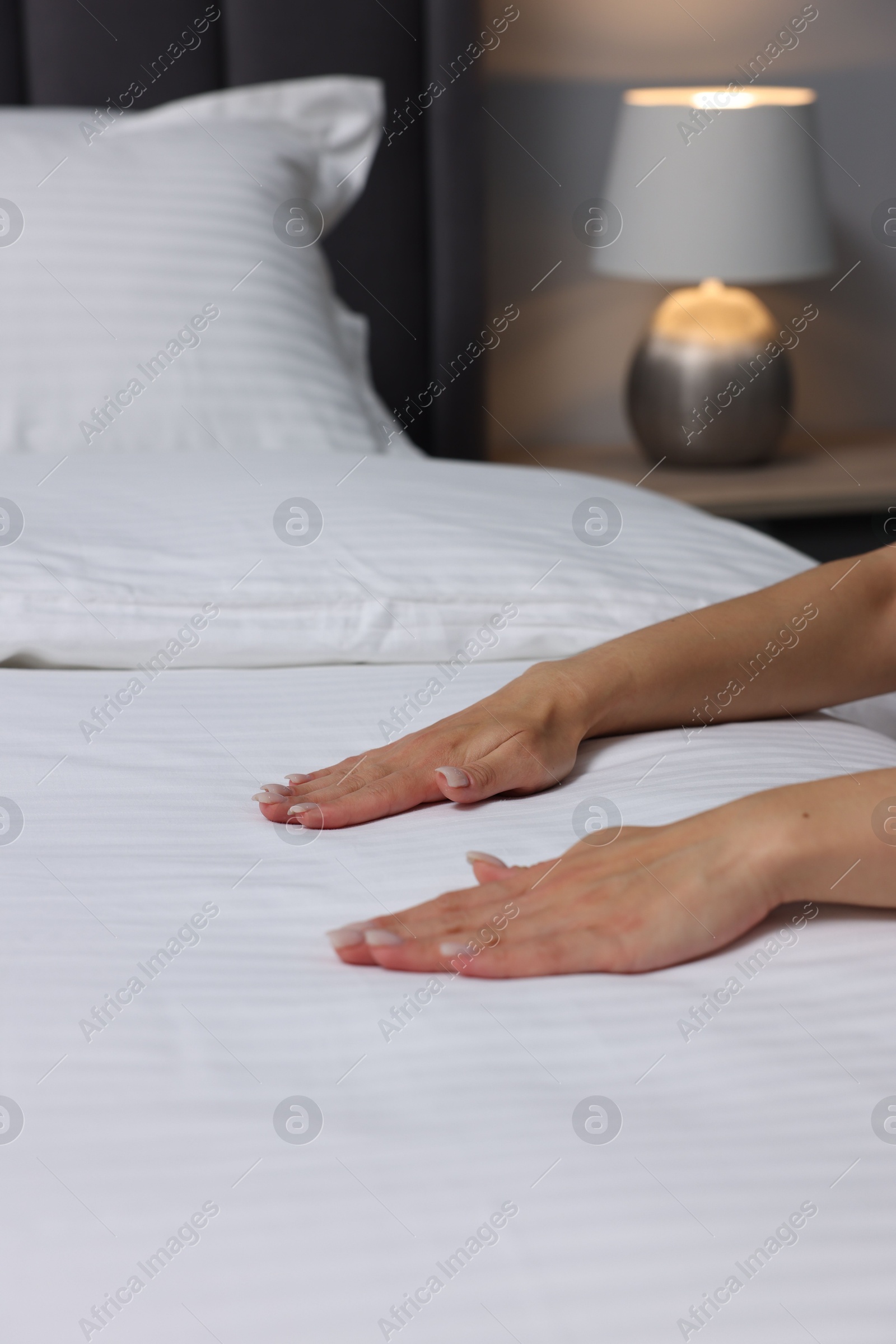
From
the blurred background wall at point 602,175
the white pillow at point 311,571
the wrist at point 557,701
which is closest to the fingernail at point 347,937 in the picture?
the wrist at point 557,701

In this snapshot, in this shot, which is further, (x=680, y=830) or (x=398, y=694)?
(x=398, y=694)

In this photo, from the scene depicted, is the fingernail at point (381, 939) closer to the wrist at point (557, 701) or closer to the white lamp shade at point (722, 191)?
the wrist at point (557, 701)

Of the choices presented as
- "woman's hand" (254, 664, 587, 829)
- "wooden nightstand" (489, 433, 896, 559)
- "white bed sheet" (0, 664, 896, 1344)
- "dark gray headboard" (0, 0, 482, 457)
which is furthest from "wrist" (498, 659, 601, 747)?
"dark gray headboard" (0, 0, 482, 457)

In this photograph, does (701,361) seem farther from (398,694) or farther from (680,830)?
(680,830)

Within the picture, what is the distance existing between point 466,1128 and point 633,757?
42 cm

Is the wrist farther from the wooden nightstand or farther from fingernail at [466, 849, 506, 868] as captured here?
the wooden nightstand

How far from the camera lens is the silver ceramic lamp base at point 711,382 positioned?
2086 mm

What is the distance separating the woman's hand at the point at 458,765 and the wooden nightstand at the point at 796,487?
46.3 inches

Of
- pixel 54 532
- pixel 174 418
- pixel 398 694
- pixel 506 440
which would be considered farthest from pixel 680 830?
pixel 506 440

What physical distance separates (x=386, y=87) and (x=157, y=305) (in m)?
0.78

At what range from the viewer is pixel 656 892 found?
2.14 ft

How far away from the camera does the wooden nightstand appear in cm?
205

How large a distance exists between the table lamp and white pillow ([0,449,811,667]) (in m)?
1.00

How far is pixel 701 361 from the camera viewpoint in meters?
2.08
